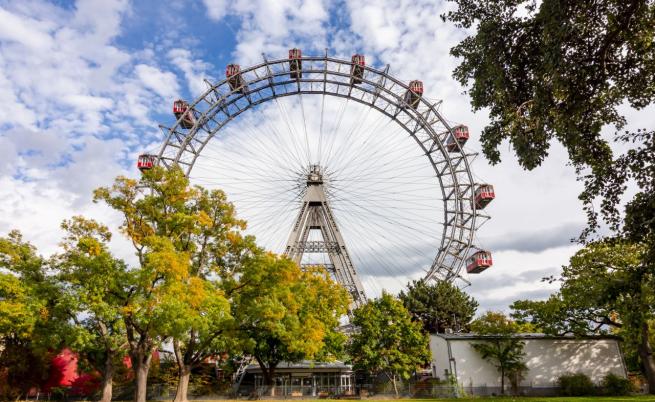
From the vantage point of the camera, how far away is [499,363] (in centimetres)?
3050

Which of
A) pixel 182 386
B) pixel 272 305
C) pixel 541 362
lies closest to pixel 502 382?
pixel 541 362

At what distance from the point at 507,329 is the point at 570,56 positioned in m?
27.7

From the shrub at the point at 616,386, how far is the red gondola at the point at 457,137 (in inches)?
908

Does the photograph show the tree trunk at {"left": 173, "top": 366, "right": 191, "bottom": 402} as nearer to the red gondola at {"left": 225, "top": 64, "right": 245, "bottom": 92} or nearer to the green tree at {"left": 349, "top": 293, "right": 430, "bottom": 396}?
the green tree at {"left": 349, "top": 293, "right": 430, "bottom": 396}

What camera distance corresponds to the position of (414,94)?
42.8 meters

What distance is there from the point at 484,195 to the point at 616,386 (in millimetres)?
19251

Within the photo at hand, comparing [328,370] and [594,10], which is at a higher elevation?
[594,10]

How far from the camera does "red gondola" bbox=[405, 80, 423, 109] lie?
42.8 m

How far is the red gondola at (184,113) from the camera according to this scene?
136 ft

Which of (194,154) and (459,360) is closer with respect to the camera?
(459,360)

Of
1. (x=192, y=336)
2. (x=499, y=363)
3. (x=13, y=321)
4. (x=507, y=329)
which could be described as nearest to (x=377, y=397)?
(x=499, y=363)

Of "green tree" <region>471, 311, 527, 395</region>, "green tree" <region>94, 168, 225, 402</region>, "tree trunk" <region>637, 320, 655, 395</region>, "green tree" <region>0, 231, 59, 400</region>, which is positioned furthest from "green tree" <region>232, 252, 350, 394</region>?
"tree trunk" <region>637, 320, 655, 395</region>

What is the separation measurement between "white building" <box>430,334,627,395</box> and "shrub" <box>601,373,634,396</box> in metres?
1.71

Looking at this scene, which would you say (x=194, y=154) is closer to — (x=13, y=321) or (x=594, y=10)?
(x=13, y=321)
